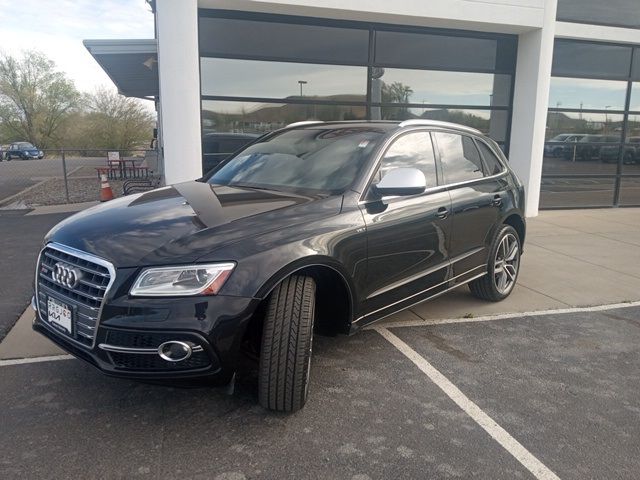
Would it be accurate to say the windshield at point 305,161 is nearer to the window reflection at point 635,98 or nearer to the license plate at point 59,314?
the license plate at point 59,314

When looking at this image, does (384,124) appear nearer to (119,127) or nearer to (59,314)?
(59,314)

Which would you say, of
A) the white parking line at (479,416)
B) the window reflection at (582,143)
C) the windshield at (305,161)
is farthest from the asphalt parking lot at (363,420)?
the window reflection at (582,143)

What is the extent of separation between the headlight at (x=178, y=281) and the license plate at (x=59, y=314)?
1.71 feet

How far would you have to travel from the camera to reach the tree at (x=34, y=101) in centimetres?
5169

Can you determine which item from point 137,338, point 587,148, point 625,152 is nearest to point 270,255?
point 137,338

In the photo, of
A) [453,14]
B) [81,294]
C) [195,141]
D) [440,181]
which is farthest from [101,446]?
[453,14]

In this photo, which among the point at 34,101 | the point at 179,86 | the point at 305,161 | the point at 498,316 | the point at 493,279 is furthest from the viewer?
the point at 34,101

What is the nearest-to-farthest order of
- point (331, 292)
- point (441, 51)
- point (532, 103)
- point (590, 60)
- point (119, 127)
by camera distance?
point (331, 292)
point (532, 103)
point (441, 51)
point (590, 60)
point (119, 127)

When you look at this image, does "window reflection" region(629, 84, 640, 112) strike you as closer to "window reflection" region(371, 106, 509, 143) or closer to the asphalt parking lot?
"window reflection" region(371, 106, 509, 143)

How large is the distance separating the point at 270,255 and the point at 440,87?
28.5ft

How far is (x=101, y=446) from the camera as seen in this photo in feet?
8.98

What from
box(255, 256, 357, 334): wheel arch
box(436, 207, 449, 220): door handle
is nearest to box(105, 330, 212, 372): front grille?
box(255, 256, 357, 334): wheel arch

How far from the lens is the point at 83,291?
2797mm

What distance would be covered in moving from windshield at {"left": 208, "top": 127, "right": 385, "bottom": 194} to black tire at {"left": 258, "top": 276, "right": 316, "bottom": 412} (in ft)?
3.15
